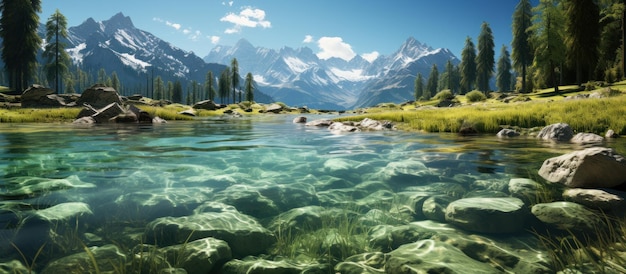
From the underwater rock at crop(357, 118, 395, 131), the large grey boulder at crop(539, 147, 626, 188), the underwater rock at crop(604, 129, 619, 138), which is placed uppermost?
the underwater rock at crop(357, 118, 395, 131)

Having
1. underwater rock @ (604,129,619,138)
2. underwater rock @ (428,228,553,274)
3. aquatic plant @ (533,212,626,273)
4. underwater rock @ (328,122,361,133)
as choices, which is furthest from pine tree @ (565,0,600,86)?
underwater rock @ (428,228,553,274)

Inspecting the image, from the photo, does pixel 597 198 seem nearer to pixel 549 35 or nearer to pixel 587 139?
pixel 587 139

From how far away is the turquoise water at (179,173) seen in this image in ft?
14.1

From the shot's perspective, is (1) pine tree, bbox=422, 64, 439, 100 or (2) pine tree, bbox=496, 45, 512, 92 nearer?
(2) pine tree, bbox=496, 45, 512, 92

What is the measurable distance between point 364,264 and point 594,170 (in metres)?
4.63

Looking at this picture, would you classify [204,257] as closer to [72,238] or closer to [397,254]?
[72,238]

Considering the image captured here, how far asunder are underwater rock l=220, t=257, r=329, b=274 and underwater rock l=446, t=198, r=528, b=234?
2.03 metres

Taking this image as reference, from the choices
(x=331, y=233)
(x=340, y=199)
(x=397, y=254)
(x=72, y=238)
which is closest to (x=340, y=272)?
(x=397, y=254)

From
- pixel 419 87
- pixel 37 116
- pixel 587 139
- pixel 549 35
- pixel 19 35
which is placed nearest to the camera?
pixel 587 139

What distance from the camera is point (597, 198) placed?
4.48m

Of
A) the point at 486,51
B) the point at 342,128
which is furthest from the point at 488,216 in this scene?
the point at 486,51

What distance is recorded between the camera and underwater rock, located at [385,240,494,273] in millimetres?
2896

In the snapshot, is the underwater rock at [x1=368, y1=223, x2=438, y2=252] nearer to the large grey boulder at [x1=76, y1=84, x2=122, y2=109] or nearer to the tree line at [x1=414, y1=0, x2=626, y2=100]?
the large grey boulder at [x1=76, y1=84, x2=122, y2=109]

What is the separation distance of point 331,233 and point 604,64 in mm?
58088
